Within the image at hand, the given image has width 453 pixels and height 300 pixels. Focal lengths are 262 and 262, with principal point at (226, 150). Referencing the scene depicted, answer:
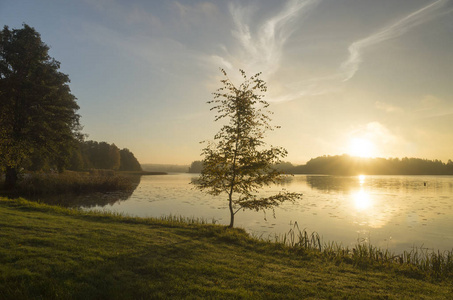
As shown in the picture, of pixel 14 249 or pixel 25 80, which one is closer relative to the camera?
pixel 14 249

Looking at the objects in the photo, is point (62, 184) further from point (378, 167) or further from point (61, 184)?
point (378, 167)

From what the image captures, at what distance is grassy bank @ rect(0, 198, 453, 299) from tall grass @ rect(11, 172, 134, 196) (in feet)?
79.6

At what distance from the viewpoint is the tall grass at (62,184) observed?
32812 millimetres

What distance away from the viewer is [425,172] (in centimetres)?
17650

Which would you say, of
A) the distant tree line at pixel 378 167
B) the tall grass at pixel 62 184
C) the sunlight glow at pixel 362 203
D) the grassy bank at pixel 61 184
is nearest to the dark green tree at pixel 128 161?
the distant tree line at pixel 378 167

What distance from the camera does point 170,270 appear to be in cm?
812

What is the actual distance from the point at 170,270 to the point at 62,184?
35.2m

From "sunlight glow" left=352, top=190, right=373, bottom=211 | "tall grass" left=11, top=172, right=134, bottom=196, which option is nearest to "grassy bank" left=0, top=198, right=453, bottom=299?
"sunlight glow" left=352, top=190, right=373, bottom=211

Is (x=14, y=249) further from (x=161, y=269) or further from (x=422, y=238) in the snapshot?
(x=422, y=238)

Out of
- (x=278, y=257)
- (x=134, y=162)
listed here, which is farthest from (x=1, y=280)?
(x=134, y=162)

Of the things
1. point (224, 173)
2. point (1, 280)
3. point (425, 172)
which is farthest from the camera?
point (425, 172)

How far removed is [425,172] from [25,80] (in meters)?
216

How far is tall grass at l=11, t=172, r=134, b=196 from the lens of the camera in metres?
32.8

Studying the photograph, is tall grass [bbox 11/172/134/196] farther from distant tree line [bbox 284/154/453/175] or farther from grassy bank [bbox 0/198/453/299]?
distant tree line [bbox 284/154/453/175]
